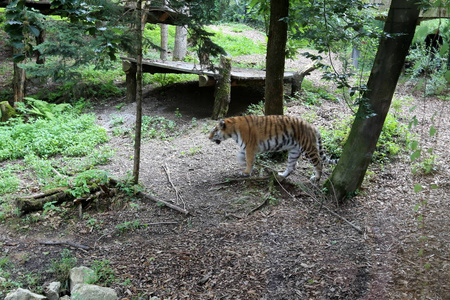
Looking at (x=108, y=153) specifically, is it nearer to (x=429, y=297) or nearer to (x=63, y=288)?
(x=63, y=288)

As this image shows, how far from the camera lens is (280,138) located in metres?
6.38

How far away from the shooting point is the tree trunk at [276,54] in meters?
6.06

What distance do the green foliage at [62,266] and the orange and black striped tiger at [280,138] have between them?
3.19 meters

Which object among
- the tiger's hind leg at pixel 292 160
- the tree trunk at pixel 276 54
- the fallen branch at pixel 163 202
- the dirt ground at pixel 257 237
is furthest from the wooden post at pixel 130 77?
the tiger's hind leg at pixel 292 160

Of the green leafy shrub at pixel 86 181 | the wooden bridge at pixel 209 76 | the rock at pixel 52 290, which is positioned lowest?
the rock at pixel 52 290

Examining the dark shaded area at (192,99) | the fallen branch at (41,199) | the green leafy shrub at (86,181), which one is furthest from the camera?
the dark shaded area at (192,99)

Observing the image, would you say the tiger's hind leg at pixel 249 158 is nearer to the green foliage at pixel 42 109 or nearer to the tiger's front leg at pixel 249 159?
the tiger's front leg at pixel 249 159

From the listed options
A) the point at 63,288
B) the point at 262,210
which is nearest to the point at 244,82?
the point at 262,210

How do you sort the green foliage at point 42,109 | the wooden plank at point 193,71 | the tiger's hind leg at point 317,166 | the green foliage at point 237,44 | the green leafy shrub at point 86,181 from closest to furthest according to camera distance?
the green leafy shrub at point 86,181
the tiger's hind leg at point 317,166
the wooden plank at point 193,71
the green foliage at point 42,109
the green foliage at point 237,44

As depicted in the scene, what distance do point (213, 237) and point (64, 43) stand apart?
6455 mm

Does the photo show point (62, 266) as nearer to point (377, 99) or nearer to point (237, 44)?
point (377, 99)

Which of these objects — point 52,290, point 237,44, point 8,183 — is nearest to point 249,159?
point 52,290

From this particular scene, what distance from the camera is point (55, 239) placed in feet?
16.7

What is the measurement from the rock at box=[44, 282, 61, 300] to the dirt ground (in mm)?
268
